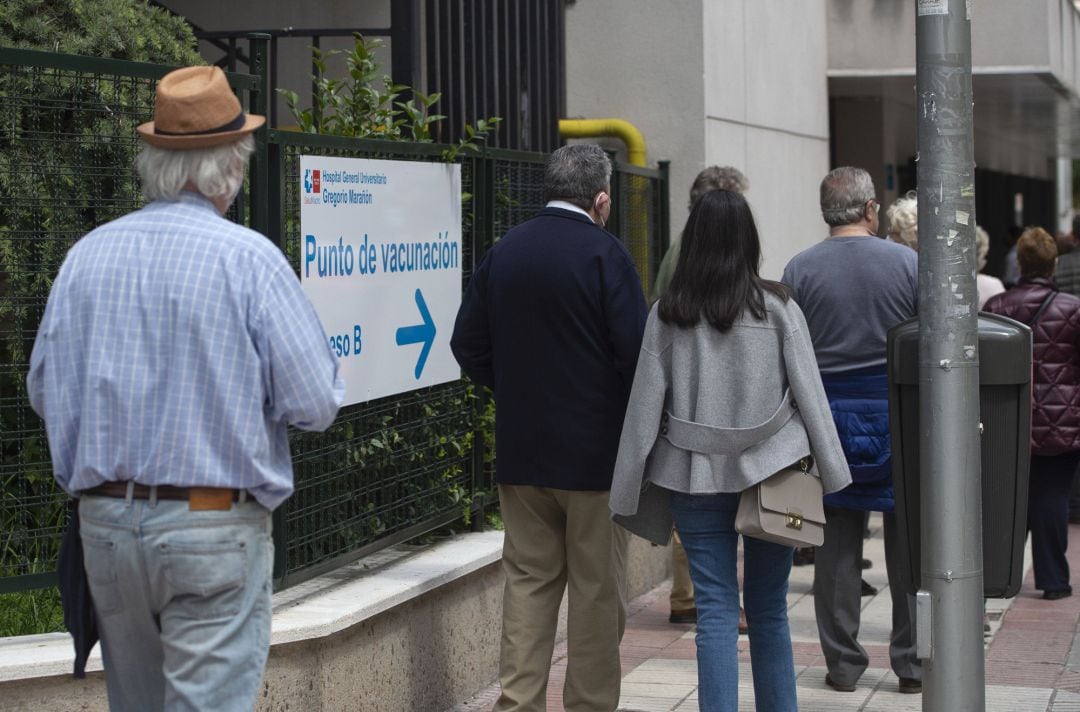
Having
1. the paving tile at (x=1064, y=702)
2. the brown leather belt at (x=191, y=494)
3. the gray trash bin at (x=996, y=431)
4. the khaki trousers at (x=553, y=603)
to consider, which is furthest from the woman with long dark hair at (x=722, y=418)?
the brown leather belt at (x=191, y=494)

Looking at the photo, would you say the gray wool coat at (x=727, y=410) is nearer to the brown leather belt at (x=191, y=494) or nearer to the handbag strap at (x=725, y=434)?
the handbag strap at (x=725, y=434)

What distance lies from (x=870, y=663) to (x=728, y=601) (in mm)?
2011

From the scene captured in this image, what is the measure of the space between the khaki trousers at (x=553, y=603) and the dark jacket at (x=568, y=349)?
0.59ft

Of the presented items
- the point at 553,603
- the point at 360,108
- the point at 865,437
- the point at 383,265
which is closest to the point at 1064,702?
the point at 865,437

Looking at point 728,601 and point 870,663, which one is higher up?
point 728,601

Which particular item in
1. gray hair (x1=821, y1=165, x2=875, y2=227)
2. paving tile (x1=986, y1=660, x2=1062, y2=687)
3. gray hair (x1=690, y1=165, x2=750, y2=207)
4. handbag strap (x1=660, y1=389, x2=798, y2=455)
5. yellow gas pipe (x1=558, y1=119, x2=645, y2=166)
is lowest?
paving tile (x1=986, y1=660, x2=1062, y2=687)

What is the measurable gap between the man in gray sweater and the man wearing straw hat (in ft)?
9.98

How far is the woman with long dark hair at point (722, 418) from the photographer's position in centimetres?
449

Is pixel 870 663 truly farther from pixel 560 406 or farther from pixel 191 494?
pixel 191 494

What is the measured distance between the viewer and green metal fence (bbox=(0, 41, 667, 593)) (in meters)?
4.48

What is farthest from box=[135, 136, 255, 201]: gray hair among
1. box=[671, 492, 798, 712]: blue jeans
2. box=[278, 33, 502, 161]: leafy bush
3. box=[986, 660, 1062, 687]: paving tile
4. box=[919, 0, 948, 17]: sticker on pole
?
box=[986, 660, 1062, 687]: paving tile

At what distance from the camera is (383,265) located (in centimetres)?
544

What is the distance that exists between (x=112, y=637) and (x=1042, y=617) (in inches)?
208

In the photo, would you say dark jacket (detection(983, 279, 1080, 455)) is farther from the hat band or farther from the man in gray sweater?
the hat band
